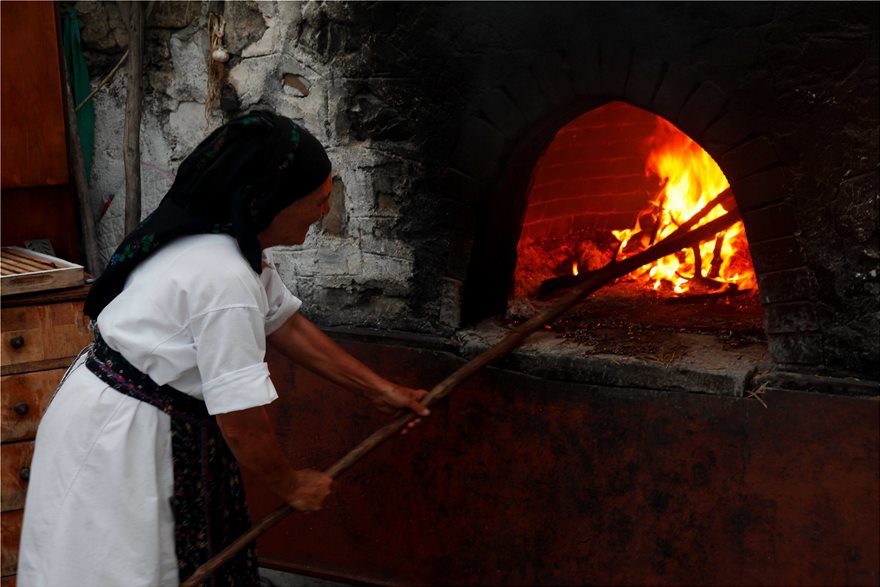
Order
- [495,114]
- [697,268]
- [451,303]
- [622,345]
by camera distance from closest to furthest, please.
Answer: [495,114] → [622,345] → [451,303] → [697,268]

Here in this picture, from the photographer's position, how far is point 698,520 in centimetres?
296

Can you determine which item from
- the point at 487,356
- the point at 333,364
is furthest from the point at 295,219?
the point at 487,356

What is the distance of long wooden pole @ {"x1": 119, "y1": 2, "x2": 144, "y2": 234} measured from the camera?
3.71 meters

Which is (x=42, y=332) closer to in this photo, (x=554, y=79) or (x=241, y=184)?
(x=241, y=184)

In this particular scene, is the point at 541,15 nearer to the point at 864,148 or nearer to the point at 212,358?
the point at 864,148

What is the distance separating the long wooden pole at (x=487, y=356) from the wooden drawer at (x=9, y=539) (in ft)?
4.44

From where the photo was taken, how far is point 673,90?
9.28ft

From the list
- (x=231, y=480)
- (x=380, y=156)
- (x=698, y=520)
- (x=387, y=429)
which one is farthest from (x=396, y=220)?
(x=698, y=520)

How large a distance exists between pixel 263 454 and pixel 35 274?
1489 millimetres

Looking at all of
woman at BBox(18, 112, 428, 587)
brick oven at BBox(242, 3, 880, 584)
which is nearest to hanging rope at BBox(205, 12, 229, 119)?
brick oven at BBox(242, 3, 880, 584)

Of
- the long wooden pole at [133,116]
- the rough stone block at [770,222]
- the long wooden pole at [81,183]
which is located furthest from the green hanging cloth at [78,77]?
the rough stone block at [770,222]

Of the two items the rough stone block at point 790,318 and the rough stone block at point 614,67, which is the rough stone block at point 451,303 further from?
the rough stone block at point 790,318

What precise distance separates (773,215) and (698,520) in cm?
93

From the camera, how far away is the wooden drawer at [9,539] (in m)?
3.56
